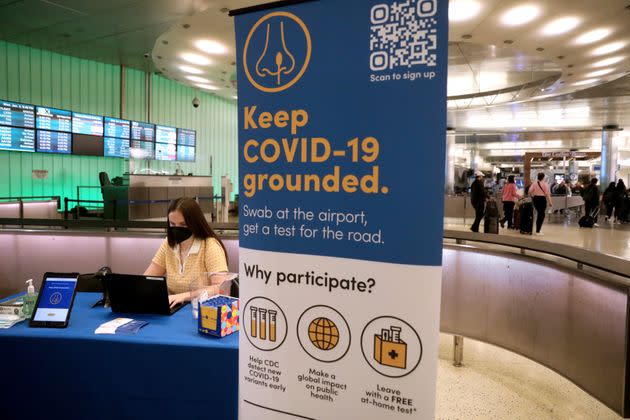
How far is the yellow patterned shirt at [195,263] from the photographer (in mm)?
3078

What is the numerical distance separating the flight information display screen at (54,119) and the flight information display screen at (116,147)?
1126 millimetres

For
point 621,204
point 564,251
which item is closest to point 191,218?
point 564,251

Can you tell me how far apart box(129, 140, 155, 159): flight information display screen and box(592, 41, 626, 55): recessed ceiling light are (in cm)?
1042

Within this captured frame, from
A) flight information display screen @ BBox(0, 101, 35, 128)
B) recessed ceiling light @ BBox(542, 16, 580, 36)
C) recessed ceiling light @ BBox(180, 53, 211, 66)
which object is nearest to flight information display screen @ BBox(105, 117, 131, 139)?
flight information display screen @ BBox(0, 101, 35, 128)

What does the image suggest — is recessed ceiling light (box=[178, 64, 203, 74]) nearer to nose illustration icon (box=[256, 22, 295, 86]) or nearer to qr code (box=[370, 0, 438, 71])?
nose illustration icon (box=[256, 22, 295, 86])

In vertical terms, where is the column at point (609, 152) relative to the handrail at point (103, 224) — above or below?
above

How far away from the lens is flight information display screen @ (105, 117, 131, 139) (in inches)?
468

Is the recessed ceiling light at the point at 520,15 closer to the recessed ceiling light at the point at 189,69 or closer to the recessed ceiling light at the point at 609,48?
the recessed ceiling light at the point at 609,48

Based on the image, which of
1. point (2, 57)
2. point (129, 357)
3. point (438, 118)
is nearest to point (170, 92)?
point (2, 57)

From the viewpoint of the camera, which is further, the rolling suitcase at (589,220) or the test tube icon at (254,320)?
the rolling suitcase at (589,220)

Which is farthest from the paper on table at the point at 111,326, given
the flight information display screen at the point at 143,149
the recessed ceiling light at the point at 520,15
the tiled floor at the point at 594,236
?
the flight information display screen at the point at 143,149

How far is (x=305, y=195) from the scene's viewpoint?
1436mm

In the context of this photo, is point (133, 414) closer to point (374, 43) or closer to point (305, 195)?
point (305, 195)

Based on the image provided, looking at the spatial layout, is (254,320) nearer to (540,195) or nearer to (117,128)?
(540,195)
